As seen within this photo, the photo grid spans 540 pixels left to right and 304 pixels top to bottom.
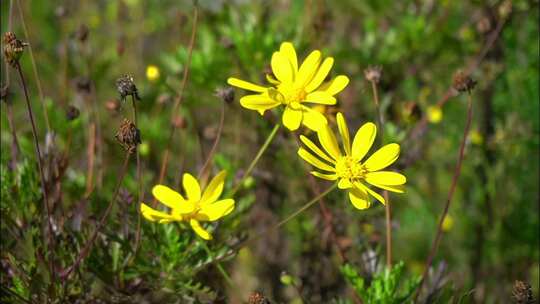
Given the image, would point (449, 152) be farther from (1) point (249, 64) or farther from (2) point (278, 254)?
(1) point (249, 64)

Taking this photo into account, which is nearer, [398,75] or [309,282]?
[309,282]

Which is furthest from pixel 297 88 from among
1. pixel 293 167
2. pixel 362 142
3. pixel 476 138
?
pixel 476 138

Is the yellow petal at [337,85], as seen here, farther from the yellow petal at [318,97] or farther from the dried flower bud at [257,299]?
the dried flower bud at [257,299]

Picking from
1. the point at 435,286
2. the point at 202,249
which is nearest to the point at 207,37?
the point at 202,249

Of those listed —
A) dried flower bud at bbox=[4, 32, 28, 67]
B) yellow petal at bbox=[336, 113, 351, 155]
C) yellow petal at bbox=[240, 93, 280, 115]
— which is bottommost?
yellow petal at bbox=[336, 113, 351, 155]

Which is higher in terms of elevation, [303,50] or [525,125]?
[303,50]

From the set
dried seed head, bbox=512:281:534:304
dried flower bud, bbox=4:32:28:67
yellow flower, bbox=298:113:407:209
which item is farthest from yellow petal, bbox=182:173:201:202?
dried seed head, bbox=512:281:534:304

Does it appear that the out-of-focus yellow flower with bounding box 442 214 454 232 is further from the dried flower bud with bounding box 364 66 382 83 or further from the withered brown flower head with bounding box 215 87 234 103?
the withered brown flower head with bounding box 215 87 234 103

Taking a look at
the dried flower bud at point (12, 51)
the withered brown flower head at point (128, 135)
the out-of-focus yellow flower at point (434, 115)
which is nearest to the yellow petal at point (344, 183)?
the withered brown flower head at point (128, 135)
